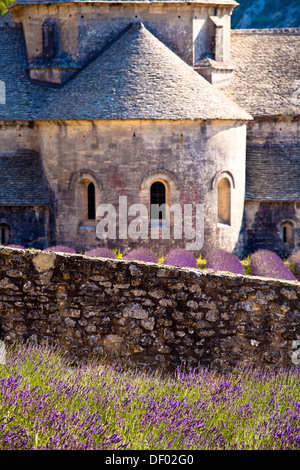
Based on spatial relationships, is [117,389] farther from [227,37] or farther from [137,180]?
[227,37]

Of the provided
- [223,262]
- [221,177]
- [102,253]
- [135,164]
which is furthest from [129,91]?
[223,262]

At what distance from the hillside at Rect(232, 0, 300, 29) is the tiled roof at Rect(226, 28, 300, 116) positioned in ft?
86.0

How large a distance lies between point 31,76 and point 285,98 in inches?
401

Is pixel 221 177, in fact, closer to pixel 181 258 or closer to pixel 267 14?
pixel 181 258

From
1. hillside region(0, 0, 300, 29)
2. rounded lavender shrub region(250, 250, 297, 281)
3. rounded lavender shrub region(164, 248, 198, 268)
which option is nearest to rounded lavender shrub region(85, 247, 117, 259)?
rounded lavender shrub region(164, 248, 198, 268)

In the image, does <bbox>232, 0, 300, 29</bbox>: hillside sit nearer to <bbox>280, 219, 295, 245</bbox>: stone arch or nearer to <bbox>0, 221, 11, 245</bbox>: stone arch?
<bbox>280, 219, 295, 245</bbox>: stone arch

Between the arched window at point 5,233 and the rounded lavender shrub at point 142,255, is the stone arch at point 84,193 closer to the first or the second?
the rounded lavender shrub at point 142,255

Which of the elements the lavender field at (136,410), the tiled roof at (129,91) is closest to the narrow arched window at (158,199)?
the tiled roof at (129,91)

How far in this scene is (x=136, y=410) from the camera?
617cm

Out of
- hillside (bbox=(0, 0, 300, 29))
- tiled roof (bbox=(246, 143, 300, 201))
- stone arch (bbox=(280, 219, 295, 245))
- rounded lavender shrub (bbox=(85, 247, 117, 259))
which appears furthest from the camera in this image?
hillside (bbox=(0, 0, 300, 29))

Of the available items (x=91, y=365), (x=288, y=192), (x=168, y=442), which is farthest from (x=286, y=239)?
(x=168, y=442)

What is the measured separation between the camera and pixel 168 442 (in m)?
5.65

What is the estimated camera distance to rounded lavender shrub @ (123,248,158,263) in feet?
68.5

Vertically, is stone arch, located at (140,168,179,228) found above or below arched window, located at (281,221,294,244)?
above
